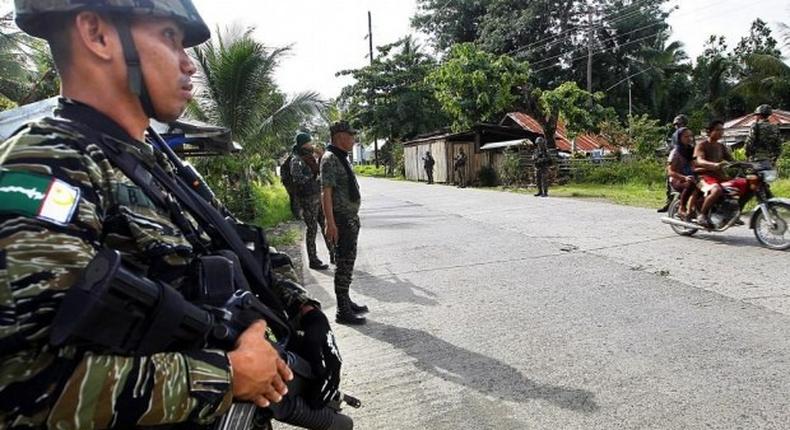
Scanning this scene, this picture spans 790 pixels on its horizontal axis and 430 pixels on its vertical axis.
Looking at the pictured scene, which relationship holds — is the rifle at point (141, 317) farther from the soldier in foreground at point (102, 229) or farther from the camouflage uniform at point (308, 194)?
the camouflage uniform at point (308, 194)

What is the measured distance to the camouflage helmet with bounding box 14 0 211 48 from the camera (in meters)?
1.09

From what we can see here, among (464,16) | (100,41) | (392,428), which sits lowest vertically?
(392,428)

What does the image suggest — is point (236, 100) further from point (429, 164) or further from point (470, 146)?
point (429, 164)

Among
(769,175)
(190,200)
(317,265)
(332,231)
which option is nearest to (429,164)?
(317,265)

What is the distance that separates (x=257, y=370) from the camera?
44.5 inches

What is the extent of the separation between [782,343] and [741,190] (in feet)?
13.0

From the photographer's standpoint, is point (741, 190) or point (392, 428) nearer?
point (392, 428)

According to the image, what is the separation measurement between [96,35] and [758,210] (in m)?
7.35

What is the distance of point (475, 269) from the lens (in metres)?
6.04

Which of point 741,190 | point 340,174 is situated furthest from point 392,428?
point 741,190

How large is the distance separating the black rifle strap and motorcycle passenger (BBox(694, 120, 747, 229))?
22.8 feet

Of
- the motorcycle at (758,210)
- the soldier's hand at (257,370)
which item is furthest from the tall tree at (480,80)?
the soldier's hand at (257,370)

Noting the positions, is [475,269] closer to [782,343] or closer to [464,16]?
[782,343]

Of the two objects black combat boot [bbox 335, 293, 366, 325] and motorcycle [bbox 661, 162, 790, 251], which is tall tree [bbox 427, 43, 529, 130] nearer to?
motorcycle [bbox 661, 162, 790, 251]
